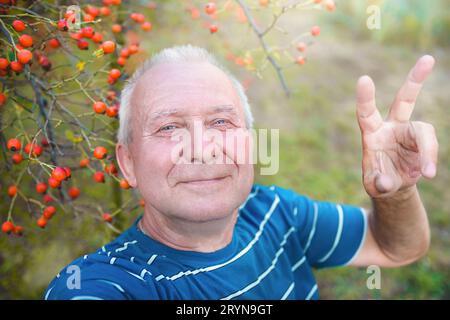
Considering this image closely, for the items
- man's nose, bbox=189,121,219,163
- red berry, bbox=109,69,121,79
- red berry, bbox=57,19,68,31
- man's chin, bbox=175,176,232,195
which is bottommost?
man's chin, bbox=175,176,232,195

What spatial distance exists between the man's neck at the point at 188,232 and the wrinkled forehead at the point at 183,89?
402 millimetres

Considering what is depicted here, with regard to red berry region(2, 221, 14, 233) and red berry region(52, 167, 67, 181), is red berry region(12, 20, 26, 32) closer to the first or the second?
red berry region(52, 167, 67, 181)

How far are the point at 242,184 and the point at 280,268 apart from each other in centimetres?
48

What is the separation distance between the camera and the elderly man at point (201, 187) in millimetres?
1558

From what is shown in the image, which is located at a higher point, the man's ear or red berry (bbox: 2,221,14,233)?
the man's ear

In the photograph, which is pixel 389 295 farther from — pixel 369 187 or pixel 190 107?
pixel 190 107

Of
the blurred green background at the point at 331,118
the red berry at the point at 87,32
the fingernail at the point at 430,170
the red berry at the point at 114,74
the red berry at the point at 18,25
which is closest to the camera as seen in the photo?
the fingernail at the point at 430,170

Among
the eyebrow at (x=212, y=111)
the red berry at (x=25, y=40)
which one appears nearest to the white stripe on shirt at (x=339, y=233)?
the eyebrow at (x=212, y=111)

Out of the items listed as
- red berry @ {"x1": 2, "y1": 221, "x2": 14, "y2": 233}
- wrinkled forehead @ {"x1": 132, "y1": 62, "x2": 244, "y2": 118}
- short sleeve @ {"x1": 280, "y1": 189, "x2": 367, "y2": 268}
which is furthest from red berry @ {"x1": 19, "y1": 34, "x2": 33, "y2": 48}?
short sleeve @ {"x1": 280, "y1": 189, "x2": 367, "y2": 268}

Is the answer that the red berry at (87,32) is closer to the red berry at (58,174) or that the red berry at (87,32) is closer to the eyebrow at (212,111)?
the eyebrow at (212,111)

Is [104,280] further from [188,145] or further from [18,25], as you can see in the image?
[18,25]

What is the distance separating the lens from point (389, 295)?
3.20 meters

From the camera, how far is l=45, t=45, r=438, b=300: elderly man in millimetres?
1558

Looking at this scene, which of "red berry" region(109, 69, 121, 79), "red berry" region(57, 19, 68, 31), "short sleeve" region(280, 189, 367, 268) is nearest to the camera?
"red berry" region(57, 19, 68, 31)
